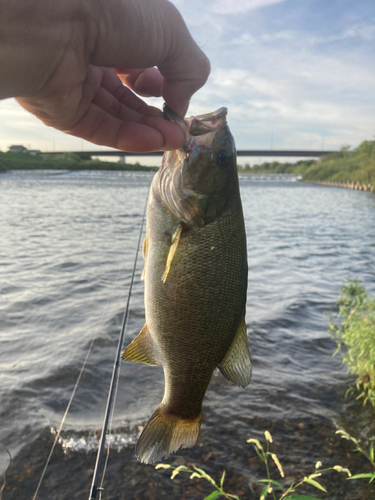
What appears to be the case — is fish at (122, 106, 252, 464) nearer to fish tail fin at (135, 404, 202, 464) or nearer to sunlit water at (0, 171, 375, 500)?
fish tail fin at (135, 404, 202, 464)

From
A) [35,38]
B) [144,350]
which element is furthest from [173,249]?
[35,38]

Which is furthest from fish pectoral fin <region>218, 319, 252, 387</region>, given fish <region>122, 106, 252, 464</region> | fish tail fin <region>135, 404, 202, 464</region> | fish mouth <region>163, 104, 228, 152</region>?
fish mouth <region>163, 104, 228, 152</region>

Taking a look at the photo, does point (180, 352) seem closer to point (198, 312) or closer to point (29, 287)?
point (198, 312)

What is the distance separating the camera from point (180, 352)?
2.00 m

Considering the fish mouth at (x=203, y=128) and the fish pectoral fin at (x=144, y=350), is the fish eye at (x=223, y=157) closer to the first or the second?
the fish mouth at (x=203, y=128)

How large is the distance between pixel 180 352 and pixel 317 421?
4.11 metres

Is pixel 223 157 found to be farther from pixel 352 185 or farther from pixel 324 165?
pixel 324 165

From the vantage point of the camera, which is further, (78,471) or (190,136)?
(78,471)

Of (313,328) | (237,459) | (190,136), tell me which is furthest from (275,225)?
(190,136)

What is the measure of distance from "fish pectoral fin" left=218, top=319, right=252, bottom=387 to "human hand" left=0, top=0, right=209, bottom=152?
102 cm

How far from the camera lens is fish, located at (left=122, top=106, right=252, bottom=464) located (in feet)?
6.34

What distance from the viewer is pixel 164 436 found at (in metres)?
1.90

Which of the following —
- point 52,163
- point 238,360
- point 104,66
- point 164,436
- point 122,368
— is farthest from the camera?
point 52,163

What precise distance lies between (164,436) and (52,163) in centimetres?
9764
